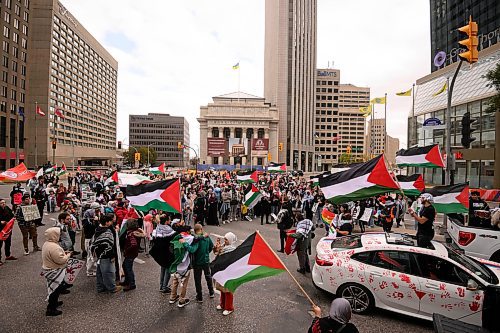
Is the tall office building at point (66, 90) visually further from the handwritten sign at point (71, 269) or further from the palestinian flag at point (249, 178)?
the handwritten sign at point (71, 269)

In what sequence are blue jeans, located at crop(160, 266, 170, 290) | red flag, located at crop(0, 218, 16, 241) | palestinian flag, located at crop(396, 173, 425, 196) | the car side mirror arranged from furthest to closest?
palestinian flag, located at crop(396, 173, 425, 196) → red flag, located at crop(0, 218, 16, 241) → blue jeans, located at crop(160, 266, 170, 290) → the car side mirror

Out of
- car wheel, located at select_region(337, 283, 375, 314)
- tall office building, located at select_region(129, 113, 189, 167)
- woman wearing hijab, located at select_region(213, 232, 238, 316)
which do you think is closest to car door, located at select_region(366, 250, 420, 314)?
car wheel, located at select_region(337, 283, 375, 314)

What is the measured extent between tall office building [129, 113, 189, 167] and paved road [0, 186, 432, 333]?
155 meters

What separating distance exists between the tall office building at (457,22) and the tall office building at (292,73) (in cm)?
4203

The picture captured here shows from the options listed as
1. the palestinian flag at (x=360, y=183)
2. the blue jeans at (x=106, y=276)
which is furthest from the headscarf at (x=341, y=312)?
the blue jeans at (x=106, y=276)

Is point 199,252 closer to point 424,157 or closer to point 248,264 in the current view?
point 248,264

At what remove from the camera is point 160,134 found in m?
162

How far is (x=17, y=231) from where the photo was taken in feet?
42.4

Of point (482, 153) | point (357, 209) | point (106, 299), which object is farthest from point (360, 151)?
point (106, 299)

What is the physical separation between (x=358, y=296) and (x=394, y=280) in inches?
30.4

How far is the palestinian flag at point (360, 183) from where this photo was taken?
761cm

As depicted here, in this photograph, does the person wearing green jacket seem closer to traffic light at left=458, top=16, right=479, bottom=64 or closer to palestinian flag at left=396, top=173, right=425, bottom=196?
traffic light at left=458, top=16, right=479, bottom=64

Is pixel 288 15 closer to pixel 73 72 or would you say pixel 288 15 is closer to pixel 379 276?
pixel 73 72

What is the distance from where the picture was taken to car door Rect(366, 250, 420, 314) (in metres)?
5.67
